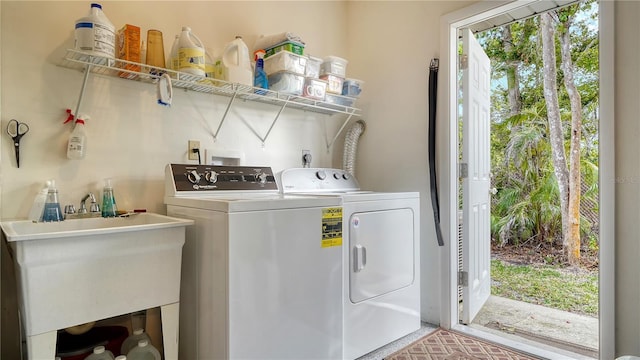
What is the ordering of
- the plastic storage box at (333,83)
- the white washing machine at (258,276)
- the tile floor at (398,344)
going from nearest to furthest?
the white washing machine at (258,276) < the tile floor at (398,344) < the plastic storage box at (333,83)

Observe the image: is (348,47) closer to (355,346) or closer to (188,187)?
(188,187)

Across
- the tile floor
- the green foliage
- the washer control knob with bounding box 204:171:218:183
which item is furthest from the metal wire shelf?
the green foliage

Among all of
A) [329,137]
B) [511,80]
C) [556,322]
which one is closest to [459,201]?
[329,137]

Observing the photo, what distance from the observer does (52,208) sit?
1.44 meters

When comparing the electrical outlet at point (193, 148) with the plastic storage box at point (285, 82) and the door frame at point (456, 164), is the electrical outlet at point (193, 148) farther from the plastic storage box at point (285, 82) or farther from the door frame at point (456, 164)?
the door frame at point (456, 164)

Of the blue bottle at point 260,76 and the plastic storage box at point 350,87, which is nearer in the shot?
the blue bottle at point 260,76

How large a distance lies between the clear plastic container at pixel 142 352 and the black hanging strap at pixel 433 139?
1736 mm

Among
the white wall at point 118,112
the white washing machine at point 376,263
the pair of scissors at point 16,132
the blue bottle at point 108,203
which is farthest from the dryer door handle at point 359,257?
the pair of scissors at point 16,132

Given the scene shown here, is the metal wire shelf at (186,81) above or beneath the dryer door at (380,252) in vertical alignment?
above

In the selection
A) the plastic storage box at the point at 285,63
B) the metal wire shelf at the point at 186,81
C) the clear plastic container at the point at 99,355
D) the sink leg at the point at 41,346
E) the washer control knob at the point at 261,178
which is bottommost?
the clear plastic container at the point at 99,355

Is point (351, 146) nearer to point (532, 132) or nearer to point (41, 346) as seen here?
point (41, 346)

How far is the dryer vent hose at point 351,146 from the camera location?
2649 millimetres

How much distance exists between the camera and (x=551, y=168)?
12.9ft

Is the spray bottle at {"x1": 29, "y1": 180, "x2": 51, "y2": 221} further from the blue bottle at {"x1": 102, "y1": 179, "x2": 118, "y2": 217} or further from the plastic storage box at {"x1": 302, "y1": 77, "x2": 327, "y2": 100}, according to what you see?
the plastic storage box at {"x1": 302, "y1": 77, "x2": 327, "y2": 100}
